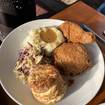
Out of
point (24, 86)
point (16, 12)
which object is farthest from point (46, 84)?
point (16, 12)

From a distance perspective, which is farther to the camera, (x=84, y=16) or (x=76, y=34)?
(x=84, y=16)

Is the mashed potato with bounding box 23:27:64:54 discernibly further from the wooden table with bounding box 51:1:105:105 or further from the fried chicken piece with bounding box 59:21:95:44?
the wooden table with bounding box 51:1:105:105

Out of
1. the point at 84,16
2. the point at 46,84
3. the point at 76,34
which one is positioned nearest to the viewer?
the point at 46,84

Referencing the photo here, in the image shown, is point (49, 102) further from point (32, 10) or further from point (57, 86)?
point (32, 10)

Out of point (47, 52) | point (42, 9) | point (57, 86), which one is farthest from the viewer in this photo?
point (42, 9)

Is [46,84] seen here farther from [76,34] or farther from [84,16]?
[84,16]

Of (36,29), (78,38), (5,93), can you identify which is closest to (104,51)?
(78,38)

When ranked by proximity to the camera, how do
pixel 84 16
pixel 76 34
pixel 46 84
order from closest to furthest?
1. pixel 46 84
2. pixel 76 34
3. pixel 84 16
